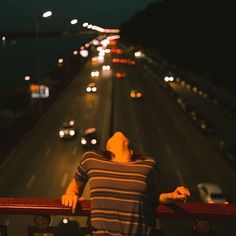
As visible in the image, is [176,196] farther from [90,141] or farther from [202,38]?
[202,38]

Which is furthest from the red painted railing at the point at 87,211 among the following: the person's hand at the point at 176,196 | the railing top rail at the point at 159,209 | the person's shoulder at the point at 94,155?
the person's shoulder at the point at 94,155

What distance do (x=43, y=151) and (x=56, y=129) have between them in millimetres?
8284

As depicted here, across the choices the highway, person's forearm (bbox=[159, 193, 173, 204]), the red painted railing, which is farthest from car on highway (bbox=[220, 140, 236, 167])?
person's forearm (bbox=[159, 193, 173, 204])

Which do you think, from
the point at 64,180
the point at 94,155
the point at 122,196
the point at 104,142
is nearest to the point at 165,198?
the point at 122,196

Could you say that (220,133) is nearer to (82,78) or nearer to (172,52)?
(82,78)

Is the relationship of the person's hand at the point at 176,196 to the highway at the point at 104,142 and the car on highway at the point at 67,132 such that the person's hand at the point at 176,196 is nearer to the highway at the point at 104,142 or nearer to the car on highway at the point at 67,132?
the highway at the point at 104,142

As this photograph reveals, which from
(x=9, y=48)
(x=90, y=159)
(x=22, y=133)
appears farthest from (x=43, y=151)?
(x=9, y=48)

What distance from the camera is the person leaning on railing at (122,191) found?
3939 mm

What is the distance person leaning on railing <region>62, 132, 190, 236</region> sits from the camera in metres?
3.94

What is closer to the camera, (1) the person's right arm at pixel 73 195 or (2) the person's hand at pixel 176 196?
(2) the person's hand at pixel 176 196

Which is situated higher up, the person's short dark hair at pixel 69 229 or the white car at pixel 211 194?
the person's short dark hair at pixel 69 229

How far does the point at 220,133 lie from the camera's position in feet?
151

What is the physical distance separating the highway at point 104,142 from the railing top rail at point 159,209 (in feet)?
25.5

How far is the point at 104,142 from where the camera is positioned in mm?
38812
